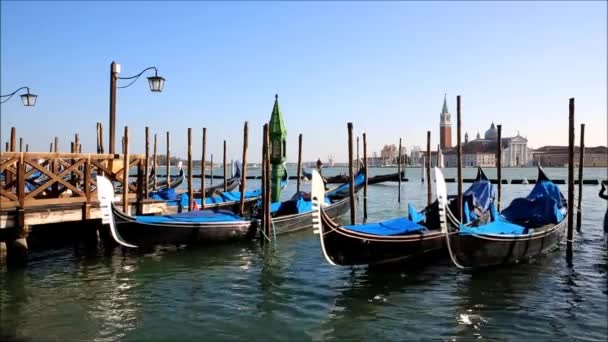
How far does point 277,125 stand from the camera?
12430mm

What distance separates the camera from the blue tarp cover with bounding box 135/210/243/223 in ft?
24.5

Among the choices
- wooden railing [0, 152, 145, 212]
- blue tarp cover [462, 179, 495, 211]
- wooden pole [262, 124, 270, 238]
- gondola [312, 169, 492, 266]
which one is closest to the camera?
gondola [312, 169, 492, 266]

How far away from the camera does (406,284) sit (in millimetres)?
6008

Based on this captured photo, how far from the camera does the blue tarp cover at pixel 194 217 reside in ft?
24.5

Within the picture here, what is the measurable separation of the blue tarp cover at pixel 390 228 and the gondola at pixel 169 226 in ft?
8.71

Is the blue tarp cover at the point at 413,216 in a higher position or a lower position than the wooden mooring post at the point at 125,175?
lower

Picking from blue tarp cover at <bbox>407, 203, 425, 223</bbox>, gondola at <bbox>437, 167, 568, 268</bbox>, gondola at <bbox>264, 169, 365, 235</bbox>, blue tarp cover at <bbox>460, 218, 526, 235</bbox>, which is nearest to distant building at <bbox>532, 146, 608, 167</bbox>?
gondola at <bbox>437, 167, 568, 268</bbox>

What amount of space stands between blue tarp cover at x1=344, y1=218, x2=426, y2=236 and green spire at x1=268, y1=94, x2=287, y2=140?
19.0ft

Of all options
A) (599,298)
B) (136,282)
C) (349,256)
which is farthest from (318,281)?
(599,298)

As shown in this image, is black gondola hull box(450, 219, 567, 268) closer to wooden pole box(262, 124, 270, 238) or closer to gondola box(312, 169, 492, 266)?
gondola box(312, 169, 492, 266)

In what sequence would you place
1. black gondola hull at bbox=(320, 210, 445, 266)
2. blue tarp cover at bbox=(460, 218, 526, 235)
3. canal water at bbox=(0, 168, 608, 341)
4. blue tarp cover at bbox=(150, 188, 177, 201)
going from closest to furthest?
canal water at bbox=(0, 168, 608, 341) → black gondola hull at bbox=(320, 210, 445, 266) → blue tarp cover at bbox=(460, 218, 526, 235) → blue tarp cover at bbox=(150, 188, 177, 201)

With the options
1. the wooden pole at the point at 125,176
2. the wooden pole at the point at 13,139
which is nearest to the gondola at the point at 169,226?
the wooden pole at the point at 125,176

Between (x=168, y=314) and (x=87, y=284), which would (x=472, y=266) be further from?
(x=87, y=284)

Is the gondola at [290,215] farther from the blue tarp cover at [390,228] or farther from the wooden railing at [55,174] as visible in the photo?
the blue tarp cover at [390,228]
